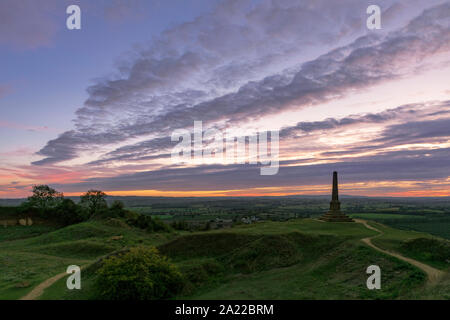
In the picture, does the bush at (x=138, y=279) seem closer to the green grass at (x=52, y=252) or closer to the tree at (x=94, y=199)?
the green grass at (x=52, y=252)

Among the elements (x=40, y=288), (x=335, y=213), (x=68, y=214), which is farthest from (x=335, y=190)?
(x=68, y=214)

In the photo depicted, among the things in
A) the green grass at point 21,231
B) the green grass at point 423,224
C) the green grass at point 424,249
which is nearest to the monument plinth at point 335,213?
the green grass at point 424,249

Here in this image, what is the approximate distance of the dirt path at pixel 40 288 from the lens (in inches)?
801

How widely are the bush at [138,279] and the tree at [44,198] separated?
6088 centimetres

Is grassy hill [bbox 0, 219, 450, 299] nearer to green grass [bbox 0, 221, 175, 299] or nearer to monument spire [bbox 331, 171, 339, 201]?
green grass [bbox 0, 221, 175, 299]

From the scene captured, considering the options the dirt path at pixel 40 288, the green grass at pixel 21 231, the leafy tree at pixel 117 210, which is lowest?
the green grass at pixel 21 231

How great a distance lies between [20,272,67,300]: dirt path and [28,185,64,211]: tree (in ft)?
170

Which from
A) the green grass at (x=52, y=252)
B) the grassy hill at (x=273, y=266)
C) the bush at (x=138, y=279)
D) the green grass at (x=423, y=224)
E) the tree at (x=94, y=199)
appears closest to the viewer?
the grassy hill at (x=273, y=266)

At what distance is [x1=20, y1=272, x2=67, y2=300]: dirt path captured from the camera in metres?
20.4

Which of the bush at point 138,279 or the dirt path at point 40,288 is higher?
the bush at point 138,279

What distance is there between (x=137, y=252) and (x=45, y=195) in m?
64.8

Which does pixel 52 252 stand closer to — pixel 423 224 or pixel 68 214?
pixel 68 214

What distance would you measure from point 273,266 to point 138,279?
12.0 metres
